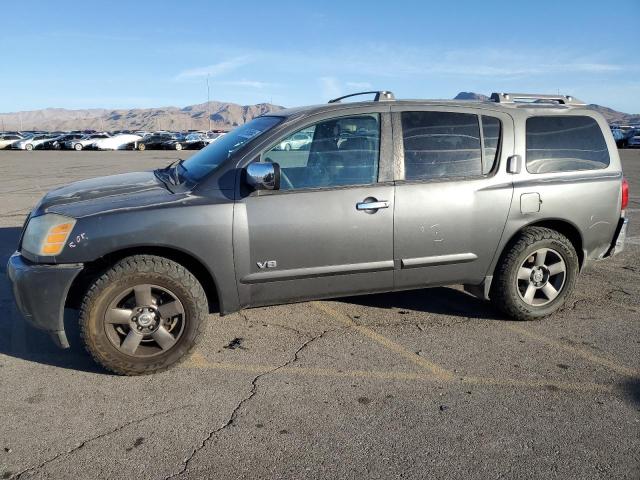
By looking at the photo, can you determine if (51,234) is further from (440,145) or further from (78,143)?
(78,143)

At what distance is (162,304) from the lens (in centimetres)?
381

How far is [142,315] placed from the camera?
3.75 m

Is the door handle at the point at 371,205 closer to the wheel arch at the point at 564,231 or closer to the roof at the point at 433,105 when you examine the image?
the roof at the point at 433,105

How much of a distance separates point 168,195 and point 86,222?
22.3 inches

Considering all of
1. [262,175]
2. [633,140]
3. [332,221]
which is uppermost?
[262,175]

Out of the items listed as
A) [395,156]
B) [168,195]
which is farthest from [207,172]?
[395,156]

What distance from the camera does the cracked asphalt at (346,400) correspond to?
282 centimetres

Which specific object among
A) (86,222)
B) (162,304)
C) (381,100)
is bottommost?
(162,304)

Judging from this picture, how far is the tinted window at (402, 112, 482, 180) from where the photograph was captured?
4297 millimetres

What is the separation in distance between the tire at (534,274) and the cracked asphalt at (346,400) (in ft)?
0.55

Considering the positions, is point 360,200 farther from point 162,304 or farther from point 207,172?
point 162,304

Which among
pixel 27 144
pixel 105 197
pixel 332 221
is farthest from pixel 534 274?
pixel 27 144

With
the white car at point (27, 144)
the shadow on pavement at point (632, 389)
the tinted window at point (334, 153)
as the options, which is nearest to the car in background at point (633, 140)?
the shadow on pavement at point (632, 389)

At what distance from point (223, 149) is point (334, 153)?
0.88m
